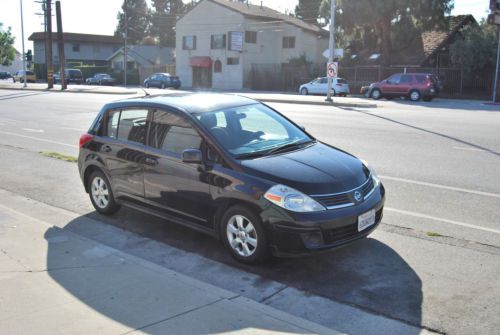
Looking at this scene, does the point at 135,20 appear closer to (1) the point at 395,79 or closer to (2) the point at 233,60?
(2) the point at 233,60

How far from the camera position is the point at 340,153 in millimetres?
5570

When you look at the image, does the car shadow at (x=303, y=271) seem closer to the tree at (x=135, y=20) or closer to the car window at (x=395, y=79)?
the car window at (x=395, y=79)

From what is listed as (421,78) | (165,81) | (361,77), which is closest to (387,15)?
(361,77)

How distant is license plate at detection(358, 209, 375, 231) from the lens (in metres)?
4.82

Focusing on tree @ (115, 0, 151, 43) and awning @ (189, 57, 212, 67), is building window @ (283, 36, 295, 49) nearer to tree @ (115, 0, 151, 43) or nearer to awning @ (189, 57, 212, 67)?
awning @ (189, 57, 212, 67)

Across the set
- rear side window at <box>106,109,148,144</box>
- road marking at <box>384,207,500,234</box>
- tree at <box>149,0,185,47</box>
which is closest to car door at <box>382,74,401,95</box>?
road marking at <box>384,207,500,234</box>

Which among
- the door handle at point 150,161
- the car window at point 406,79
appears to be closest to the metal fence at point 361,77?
the car window at point 406,79

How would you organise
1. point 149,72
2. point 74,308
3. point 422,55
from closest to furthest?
point 74,308, point 422,55, point 149,72

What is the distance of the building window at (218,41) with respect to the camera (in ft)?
180

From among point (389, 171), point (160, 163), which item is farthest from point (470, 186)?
point (160, 163)

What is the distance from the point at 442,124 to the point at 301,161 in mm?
11790

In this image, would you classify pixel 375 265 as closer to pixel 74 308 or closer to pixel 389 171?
pixel 74 308

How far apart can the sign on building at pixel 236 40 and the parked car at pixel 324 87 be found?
15.4 meters

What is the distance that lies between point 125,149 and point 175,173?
3.26ft
